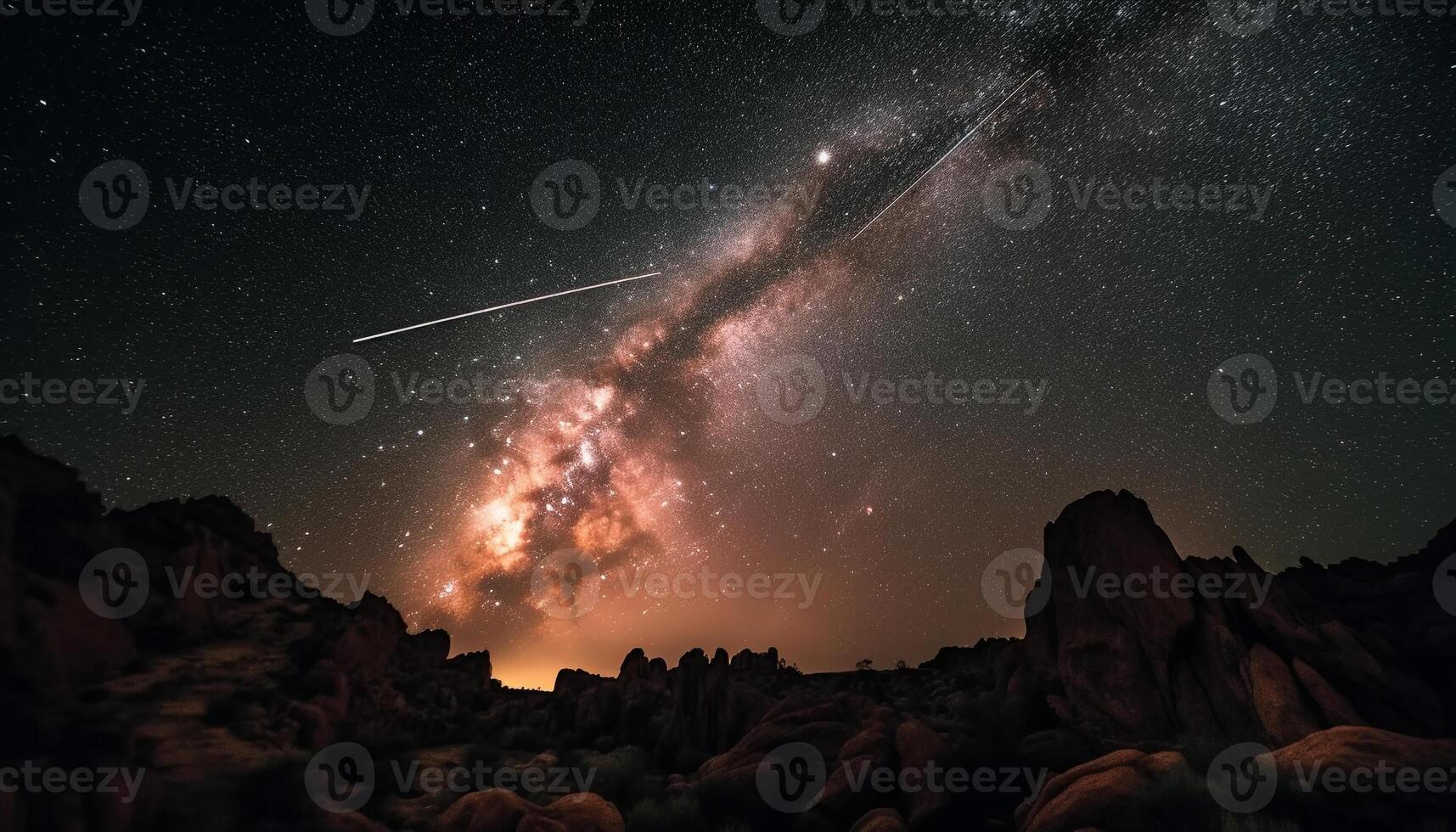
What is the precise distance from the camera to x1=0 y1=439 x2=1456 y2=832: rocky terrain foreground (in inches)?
434

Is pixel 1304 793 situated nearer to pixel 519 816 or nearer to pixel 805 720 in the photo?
pixel 805 720

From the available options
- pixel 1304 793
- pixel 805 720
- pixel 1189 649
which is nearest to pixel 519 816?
pixel 805 720

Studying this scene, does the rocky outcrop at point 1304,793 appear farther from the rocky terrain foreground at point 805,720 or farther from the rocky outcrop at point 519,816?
the rocky outcrop at point 519,816

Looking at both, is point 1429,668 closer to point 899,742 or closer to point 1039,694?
point 1039,694

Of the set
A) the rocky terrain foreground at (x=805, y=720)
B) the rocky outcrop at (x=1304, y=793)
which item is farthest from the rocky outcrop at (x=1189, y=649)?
the rocky outcrop at (x=1304, y=793)

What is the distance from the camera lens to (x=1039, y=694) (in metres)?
21.5

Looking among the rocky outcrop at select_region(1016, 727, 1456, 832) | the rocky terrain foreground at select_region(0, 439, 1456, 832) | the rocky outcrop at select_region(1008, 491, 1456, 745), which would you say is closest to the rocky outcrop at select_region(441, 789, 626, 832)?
the rocky terrain foreground at select_region(0, 439, 1456, 832)

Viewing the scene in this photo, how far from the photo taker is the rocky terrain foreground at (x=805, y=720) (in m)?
11.0

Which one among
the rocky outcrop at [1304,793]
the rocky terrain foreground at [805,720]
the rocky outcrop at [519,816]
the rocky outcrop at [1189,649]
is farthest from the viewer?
the rocky outcrop at [1189,649]

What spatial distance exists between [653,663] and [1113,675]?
34.6 m

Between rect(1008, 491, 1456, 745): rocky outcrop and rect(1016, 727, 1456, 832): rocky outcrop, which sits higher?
rect(1008, 491, 1456, 745): rocky outcrop

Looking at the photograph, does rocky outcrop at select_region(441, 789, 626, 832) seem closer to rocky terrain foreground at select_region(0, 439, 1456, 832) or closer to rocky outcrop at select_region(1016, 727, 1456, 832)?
rocky terrain foreground at select_region(0, 439, 1456, 832)

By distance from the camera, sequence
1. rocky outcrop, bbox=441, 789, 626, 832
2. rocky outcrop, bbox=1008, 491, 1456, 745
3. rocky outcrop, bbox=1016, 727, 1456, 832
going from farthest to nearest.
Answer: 1. rocky outcrop, bbox=1008, 491, 1456, 745
2. rocky outcrop, bbox=441, 789, 626, 832
3. rocky outcrop, bbox=1016, 727, 1456, 832

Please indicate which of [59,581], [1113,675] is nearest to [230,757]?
[59,581]
